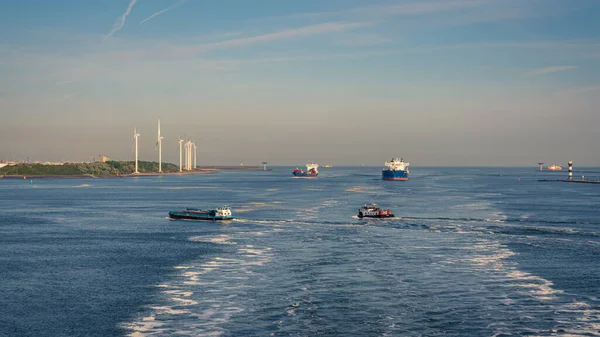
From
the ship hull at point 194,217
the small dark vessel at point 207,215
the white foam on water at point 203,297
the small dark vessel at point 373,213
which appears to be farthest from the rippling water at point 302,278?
the small dark vessel at point 373,213

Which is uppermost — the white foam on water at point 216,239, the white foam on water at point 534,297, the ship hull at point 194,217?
the ship hull at point 194,217

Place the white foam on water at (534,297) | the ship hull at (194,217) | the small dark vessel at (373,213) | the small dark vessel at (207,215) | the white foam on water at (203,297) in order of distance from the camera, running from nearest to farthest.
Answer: the white foam on water at (203,297) → the white foam on water at (534,297) → the small dark vessel at (373,213) → the ship hull at (194,217) → the small dark vessel at (207,215)

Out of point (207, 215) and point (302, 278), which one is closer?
point (302, 278)

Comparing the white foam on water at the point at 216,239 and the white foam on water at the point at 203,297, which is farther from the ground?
the white foam on water at the point at 216,239

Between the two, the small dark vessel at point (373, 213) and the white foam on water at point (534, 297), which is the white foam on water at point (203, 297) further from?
the small dark vessel at point (373, 213)

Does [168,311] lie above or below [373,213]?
below

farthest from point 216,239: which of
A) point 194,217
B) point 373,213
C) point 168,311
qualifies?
point 168,311

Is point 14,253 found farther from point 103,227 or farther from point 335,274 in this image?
point 335,274

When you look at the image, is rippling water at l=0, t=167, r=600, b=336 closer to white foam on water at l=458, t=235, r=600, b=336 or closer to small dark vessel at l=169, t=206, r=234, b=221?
white foam on water at l=458, t=235, r=600, b=336

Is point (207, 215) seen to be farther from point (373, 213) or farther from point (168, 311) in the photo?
point (168, 311)
